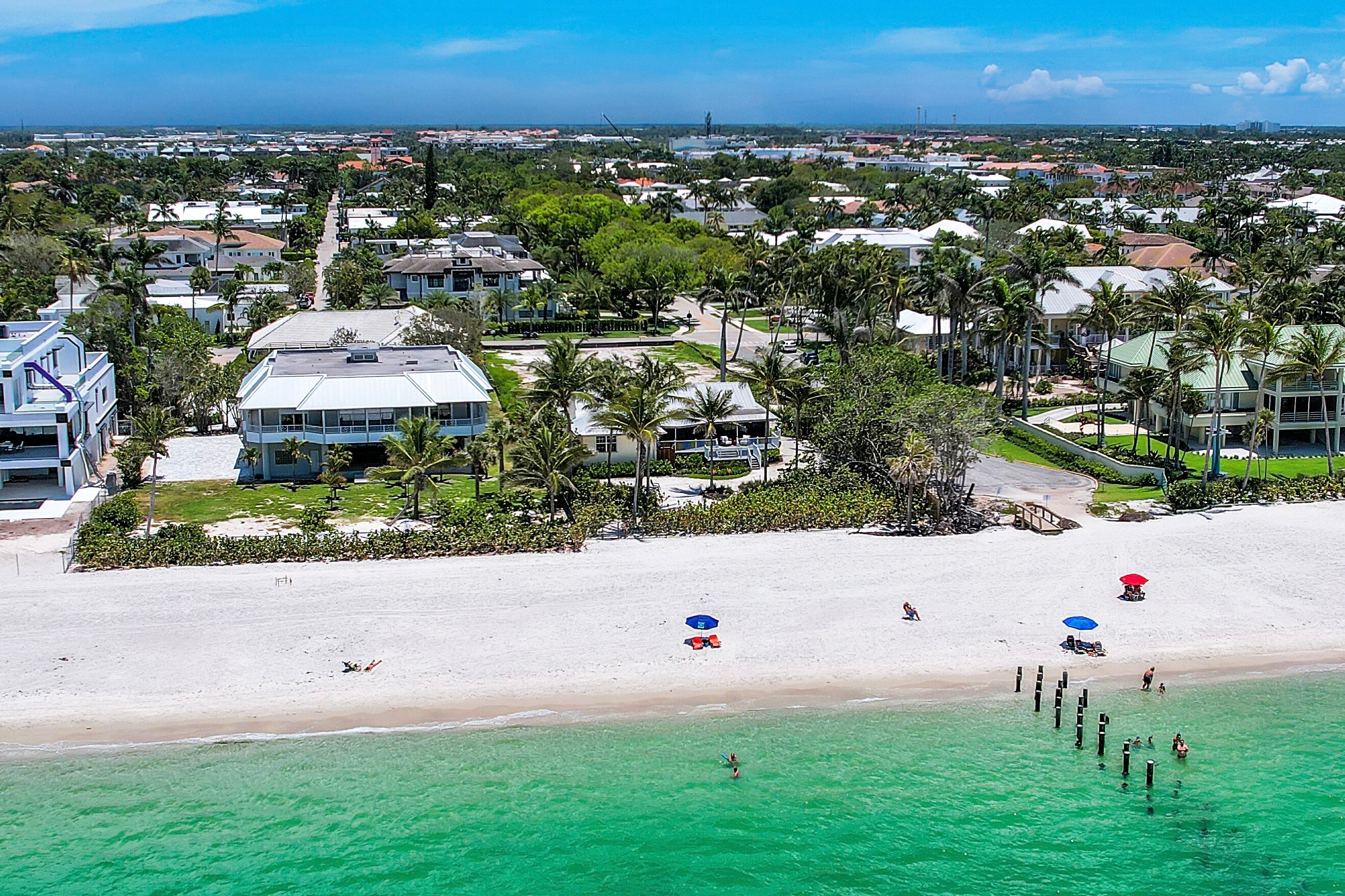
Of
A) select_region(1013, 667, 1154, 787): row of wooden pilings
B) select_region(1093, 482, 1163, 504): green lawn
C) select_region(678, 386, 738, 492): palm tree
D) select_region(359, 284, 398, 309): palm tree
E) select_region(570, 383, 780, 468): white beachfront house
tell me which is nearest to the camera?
select_region(1013, 667, 1154, 787): row of wooden pilings

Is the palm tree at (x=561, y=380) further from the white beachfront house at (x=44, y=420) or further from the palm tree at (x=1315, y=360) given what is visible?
the palm tree at (x=1315, y=360)

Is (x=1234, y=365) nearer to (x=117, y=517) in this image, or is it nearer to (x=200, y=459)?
(x=200, y=459)

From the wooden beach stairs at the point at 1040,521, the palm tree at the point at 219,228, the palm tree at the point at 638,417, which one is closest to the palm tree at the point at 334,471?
the palm tree at the point at 638,417

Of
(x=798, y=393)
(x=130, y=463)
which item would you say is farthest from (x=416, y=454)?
(x=798, y=393)

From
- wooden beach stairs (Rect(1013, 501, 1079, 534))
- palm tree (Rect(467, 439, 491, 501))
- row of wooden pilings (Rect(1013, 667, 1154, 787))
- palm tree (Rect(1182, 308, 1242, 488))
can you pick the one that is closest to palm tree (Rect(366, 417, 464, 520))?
palm tree (Rect(467, 439, 491, 501))

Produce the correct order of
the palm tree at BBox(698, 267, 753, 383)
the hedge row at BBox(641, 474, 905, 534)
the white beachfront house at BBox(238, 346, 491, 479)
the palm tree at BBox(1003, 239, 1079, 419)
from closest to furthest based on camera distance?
the hedge row at BBox(641, 474, 905, 534) < the white beachfront house at BBox(238, 346, 491, 479) < the palm tree at BBox(1003, 239, 1079, 419) < the palm tree at BBox(698, 267, 753, 383)

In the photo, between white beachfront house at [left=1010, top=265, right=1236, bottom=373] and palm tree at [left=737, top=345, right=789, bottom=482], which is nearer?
palm tree at [left=737, top=345, right=789, bottom=482]

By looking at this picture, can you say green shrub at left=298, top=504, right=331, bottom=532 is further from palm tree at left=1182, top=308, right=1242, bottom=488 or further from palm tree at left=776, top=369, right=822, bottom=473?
palm tree at left=1182, top=308, right=1242, bottom=488
